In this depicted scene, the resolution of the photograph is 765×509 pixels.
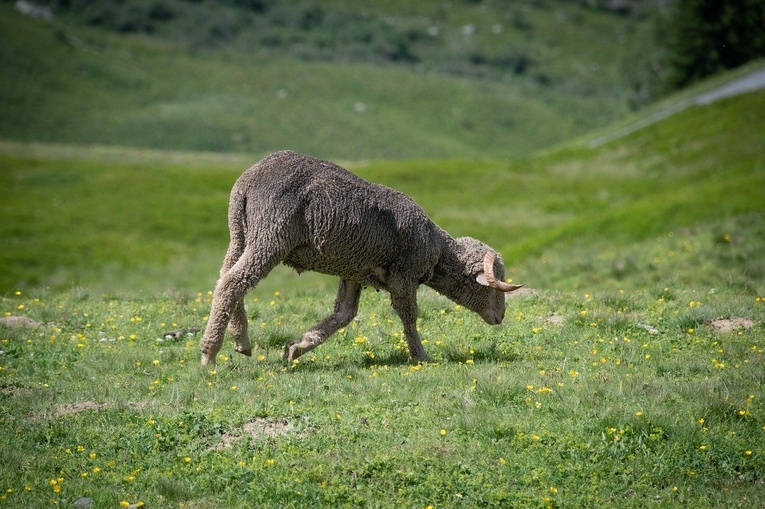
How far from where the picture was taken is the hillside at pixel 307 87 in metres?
108

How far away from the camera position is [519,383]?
11664mm

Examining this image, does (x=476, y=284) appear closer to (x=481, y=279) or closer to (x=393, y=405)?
(x=481, y=279)

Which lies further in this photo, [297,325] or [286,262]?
[297,325]

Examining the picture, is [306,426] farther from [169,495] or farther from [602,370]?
[602,370]

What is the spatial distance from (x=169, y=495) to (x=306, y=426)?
1947mm

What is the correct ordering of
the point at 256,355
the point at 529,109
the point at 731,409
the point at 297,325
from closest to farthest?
the point at 731,409
the point at 256,355
the point at 297,325
the point at 529,109

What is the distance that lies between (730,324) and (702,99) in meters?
57.3

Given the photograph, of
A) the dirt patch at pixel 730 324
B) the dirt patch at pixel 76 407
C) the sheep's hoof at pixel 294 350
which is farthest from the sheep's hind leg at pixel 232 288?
the dirt patch at pixel 730 324

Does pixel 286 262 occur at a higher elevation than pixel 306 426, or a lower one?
higher

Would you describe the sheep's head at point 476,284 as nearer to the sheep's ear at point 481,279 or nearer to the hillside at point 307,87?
the sheep's ear at point 481,279

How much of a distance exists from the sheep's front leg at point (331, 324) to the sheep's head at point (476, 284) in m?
1.40

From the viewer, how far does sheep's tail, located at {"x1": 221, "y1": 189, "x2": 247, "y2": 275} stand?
12586mm

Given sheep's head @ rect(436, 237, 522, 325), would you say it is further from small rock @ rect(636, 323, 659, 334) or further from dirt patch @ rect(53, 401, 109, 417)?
dirt patch @ rect(53, 401, 109, 417)

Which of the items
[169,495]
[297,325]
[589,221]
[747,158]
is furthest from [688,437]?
[747,158]
